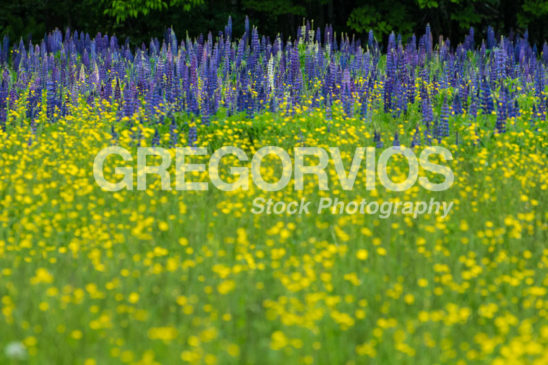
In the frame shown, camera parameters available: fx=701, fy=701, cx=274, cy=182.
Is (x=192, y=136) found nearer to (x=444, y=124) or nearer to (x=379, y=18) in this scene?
(x=444, y=124)

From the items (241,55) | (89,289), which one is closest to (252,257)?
(89,289)

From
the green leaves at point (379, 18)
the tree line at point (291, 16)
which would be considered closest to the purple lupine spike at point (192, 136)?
the tree line at point (291, 16)

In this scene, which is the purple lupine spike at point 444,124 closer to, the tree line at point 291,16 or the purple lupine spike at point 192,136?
the purple lupine spike at point 192,136

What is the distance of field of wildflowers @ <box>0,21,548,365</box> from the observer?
4020mm

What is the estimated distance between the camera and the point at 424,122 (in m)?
7.82

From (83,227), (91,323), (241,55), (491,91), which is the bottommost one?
(91,323)

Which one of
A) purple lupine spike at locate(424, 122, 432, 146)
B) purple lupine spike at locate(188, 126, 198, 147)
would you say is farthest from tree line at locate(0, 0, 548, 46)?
purple lupine spike at locate(424, 122, 432, 146)

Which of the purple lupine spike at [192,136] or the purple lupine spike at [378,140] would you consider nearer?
the purple lupine spike at [378,140]

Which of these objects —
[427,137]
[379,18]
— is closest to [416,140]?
[427,137]

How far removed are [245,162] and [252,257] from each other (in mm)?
2128

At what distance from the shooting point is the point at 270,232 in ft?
17.2

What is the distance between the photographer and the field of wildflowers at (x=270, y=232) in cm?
402

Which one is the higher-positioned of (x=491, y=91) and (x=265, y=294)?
(x=491, y=91)

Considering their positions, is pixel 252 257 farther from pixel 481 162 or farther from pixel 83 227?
pixel 481 162
